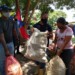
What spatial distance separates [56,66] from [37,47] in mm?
576

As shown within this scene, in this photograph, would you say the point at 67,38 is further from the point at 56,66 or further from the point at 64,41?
the point at 56,66

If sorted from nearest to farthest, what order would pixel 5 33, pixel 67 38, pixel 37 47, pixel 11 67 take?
pixel 11 67 → pixel 5 33 → pixel 67 38 → pixel 37 47

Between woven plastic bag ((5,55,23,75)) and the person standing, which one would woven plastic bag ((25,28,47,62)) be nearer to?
the person standing

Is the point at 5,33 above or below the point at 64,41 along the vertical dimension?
above

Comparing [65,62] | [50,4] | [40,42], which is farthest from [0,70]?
[50,4]

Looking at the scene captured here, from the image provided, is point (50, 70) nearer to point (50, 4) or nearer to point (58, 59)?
point (58, 59)

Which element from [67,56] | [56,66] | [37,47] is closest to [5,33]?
[37,47]

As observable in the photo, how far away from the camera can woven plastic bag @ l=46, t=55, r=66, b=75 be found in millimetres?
6074

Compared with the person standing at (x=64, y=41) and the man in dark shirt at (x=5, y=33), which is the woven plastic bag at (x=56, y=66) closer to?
the person standing at (x=64, y=41)

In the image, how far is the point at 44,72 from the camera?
21.0 feet

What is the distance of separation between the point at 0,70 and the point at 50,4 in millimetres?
13028

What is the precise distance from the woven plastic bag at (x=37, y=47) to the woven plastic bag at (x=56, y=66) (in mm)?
177

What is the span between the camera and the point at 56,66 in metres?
6.12

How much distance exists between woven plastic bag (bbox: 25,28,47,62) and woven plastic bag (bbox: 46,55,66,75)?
18 cm
